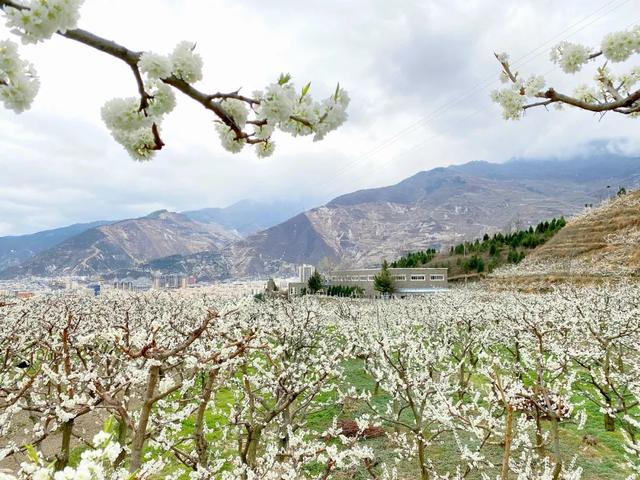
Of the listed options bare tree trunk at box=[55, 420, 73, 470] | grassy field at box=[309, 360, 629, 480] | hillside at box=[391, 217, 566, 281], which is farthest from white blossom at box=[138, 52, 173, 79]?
hillside at box=[391, 217, 566, 281]

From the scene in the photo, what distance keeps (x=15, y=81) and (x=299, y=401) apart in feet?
53.9

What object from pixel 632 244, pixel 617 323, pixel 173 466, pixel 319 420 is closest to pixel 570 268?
pixel 632 244

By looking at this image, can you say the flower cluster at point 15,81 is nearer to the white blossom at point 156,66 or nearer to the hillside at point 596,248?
the white blossom at point 156,66

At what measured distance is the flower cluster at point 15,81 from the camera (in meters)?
2.48

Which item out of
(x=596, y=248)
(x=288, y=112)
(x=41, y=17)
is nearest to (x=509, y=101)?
(x=288, y=112)

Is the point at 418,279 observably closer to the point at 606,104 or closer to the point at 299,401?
the point at 299,401

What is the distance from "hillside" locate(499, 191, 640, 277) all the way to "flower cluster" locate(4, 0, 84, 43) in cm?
5724

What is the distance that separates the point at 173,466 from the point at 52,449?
5874 mm

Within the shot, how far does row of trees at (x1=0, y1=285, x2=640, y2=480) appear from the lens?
16.8 ft

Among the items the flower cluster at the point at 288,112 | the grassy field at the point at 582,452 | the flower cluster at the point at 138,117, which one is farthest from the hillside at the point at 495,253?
the flower cluster at the point at 138,117

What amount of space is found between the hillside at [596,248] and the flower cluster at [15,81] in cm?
5720

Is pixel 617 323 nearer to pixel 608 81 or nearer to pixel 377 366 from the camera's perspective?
pixel 377 366

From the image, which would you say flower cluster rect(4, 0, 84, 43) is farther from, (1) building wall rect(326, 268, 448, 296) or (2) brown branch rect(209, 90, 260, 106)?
(1) building wall rect(326, 268, 448, 296)

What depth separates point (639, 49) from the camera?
175 inches
